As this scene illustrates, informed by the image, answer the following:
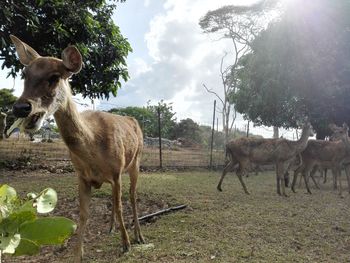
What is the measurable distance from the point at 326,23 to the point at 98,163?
13985 millimetres

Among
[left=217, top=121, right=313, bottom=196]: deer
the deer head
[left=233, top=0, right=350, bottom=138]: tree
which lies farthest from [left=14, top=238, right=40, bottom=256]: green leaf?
[left=233, top=0, right=350, bottom=138]: tree

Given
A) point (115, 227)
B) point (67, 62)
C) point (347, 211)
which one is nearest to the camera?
point (67, 62)

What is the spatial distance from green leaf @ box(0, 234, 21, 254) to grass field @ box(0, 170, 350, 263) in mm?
4093

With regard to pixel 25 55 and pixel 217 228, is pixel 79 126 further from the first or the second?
pixel 217 228

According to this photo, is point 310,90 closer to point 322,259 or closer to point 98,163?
point 322,259

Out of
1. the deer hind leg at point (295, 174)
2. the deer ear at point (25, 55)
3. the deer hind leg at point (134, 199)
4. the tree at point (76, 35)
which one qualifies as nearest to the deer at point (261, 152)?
the deer hind leg at point (295, 174)

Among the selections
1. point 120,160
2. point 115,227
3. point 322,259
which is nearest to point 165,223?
point 115,227

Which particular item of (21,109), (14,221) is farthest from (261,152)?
(14,221)

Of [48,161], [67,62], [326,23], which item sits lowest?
[48,161]

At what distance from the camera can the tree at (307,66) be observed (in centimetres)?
Answer: 1558

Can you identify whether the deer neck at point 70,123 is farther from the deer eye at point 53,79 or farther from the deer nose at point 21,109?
the deer nose at point 21,109

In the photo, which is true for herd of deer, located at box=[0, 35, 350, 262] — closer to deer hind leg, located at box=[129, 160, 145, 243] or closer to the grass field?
deer hind leg, located at box=[129, 160, 145, 243]

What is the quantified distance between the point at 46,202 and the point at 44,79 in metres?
2.77

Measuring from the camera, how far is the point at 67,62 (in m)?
3.42
